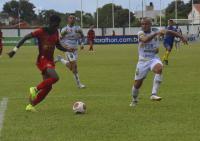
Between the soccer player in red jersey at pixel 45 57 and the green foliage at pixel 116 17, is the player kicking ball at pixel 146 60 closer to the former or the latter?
the soccer player in red jersey at pixel 45 57

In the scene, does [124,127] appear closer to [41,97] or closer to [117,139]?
[117,139]

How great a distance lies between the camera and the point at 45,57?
42.5 feet

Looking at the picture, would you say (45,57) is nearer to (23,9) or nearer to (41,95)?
(41,95)

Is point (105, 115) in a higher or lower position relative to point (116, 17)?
lower

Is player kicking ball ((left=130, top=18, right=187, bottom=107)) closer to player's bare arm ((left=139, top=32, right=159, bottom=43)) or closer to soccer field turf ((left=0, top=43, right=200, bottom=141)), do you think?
player's bare arm ((left=139, top=32, right=159, bottom=43))

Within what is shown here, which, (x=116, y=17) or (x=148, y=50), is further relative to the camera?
(x=116, y=17)

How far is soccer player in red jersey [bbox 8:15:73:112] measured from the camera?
12680 millimetres

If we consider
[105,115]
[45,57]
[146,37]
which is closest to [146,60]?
[146,37]

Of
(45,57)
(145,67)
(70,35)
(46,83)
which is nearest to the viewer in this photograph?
(46,83)

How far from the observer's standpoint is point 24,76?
75.8 feet

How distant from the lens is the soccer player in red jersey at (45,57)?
12.7 m

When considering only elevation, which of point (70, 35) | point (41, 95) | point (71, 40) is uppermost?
point (70, 35)

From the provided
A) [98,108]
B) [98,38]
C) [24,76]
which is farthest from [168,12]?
[98,108]

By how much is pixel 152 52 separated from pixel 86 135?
441cm
